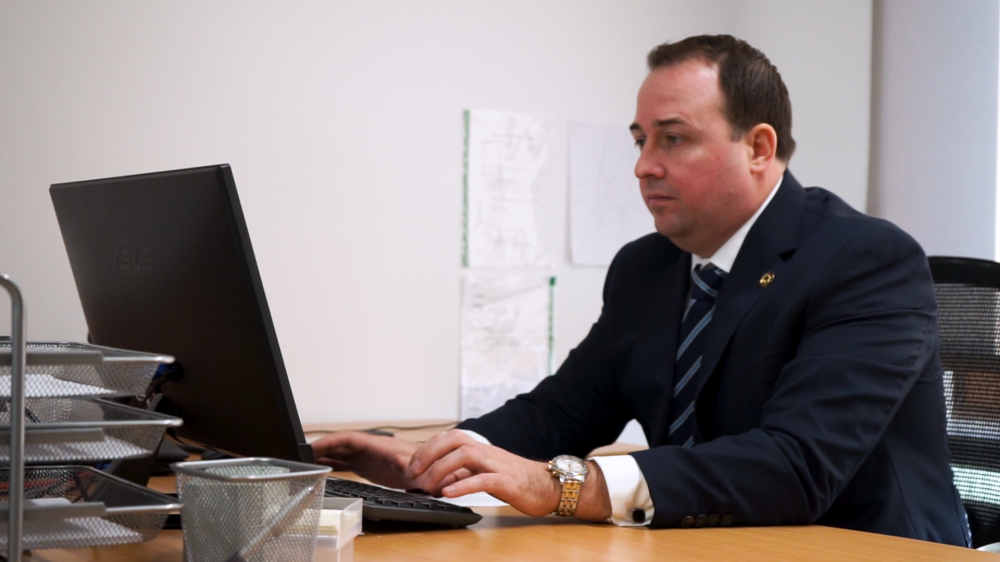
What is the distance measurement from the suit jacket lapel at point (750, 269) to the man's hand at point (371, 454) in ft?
1.49

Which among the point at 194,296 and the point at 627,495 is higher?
the point at 194,296

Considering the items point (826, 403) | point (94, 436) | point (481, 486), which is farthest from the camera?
point (826, 403)

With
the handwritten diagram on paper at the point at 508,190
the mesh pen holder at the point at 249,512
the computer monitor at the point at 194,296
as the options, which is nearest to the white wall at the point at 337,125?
the handwritten diagram on paper at the point at 508,190

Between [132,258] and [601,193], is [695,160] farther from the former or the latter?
[601,193]

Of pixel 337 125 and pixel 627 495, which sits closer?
pixel 627 495

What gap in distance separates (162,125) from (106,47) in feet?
0.60

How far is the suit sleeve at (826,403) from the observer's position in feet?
3.69

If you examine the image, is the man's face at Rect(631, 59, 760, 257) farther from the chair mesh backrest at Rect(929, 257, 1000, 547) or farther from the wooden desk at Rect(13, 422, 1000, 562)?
the wooden desk at Rect(13, 422, 1000, 562)

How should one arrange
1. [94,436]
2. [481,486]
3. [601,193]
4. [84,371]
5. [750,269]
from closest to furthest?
[94,436] < [84,371] < [481,486] < [750,269] < [601,193]

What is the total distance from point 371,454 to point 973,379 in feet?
3.07

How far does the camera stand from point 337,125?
2.20m

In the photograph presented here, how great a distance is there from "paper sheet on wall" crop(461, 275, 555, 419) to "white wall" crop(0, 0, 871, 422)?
0.04m

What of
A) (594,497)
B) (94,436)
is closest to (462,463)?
(594,497)

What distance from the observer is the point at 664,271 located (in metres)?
1.65
